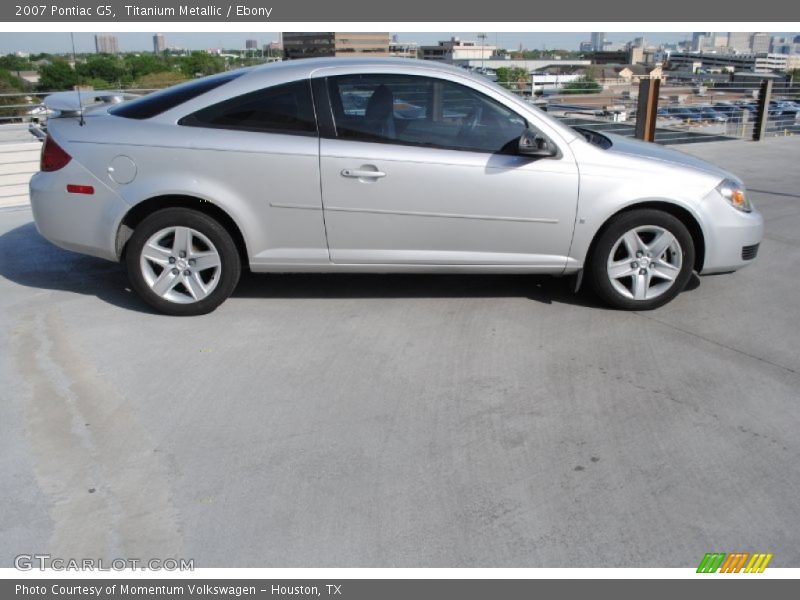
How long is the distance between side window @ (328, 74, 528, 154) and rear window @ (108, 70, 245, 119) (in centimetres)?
78

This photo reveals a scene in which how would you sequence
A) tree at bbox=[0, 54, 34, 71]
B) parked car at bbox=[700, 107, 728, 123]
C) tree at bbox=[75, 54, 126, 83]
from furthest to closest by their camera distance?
parked car at bbox=[700, 107, 728, 123], tree at bbox=[0, 54, 34, 71], tree at bbox=[75, 54, 126, 83]

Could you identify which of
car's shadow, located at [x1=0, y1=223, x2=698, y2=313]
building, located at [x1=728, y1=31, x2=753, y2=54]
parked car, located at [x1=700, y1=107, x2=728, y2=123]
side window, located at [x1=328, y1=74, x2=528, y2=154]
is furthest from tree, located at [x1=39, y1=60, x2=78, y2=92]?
building, located at [x1=728, y1=31, x2=753, y2=54]

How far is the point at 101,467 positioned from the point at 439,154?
107 inches

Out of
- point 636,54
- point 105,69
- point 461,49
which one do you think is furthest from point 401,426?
point 636,54

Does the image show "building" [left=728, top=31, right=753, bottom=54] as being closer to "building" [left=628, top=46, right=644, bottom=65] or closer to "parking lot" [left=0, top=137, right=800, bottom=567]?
"building" [left=628, top=46, right=644, bottom=65]

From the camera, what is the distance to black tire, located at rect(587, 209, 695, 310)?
Result: 4957mm

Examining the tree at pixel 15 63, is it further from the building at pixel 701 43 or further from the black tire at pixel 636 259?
the building at pixel 701 43

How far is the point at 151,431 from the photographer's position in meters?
3.58

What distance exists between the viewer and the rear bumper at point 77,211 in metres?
4.80

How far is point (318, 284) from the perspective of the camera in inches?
226

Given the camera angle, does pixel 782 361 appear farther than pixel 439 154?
No

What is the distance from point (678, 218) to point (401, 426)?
267 cm

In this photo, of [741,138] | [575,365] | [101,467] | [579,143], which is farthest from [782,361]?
[741,138]

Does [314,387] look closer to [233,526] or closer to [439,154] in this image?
[233,526]
